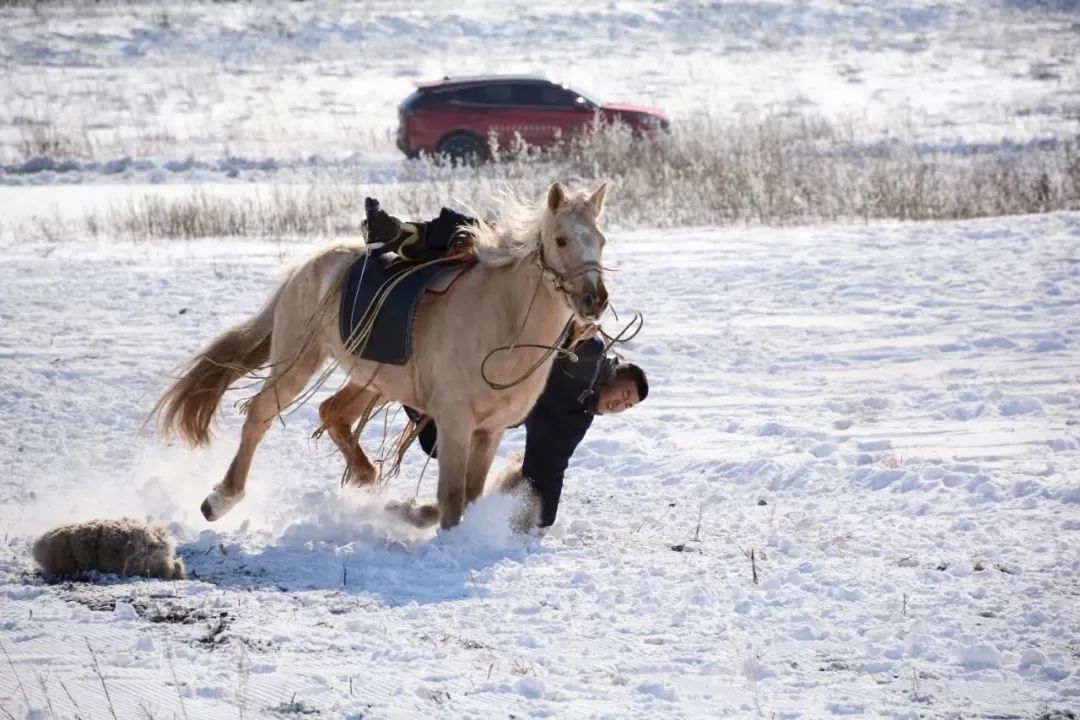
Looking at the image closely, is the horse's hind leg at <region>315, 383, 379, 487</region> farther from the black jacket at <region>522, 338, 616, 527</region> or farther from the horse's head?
the horse's head

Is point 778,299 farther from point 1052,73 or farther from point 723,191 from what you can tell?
point 1052,73

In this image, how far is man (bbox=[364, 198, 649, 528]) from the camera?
6.40 metres

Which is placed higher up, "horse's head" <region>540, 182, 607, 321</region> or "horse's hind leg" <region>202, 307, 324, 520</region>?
"horse's head" <region>540, 182, 607, 321</region>

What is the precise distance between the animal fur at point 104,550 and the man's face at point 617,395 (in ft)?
7.41

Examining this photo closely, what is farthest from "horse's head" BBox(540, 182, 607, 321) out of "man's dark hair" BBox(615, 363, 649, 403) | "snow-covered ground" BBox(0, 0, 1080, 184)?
"snow-covered ground" BBox(0, 0, 1080, 184)

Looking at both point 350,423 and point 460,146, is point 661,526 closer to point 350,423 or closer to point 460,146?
point 350,423

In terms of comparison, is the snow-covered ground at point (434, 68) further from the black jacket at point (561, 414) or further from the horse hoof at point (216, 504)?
the black jacket at point (561, 414)

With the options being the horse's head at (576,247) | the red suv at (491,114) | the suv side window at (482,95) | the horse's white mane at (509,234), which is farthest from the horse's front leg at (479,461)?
the suv side window at (482,95)

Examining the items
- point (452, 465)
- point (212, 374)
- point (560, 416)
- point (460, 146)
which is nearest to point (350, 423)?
point (212, 374)

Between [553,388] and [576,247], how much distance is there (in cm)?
128

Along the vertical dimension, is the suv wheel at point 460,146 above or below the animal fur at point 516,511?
above

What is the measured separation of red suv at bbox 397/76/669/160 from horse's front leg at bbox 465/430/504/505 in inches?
577

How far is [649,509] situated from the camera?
6848mm

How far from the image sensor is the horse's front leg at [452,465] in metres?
5.94
